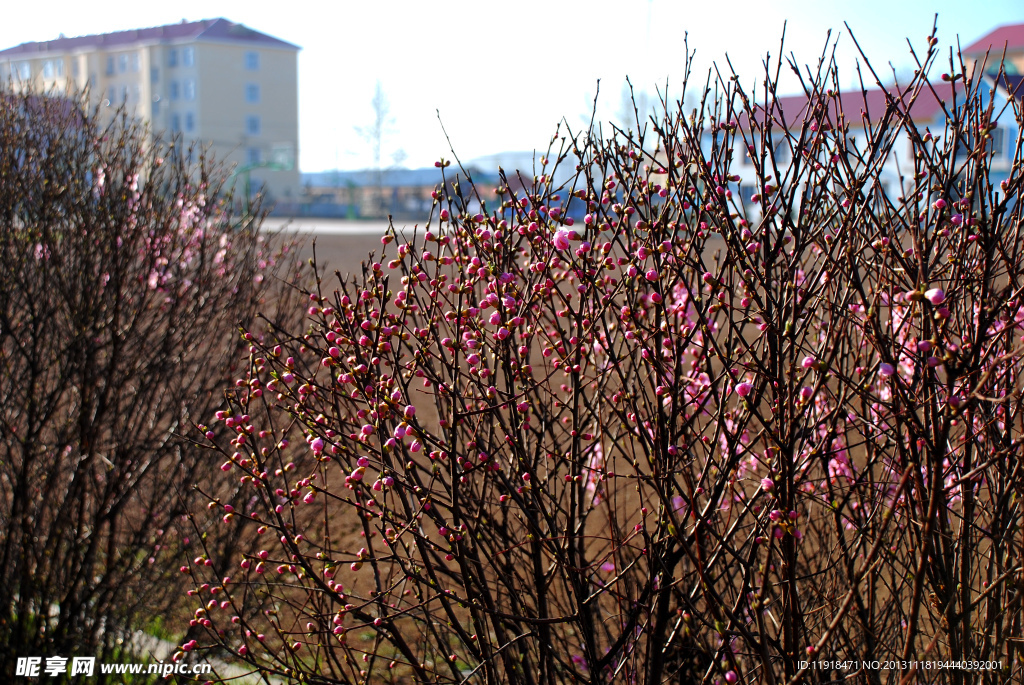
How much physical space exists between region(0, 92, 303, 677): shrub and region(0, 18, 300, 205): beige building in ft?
127

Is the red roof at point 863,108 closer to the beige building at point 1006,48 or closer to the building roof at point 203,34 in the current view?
the beige building at point 1006,48

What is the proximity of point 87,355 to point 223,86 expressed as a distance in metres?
49.4

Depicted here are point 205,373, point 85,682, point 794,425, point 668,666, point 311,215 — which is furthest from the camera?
point 311,215

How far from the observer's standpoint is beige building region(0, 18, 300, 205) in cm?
4353

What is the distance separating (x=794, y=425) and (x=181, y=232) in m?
4.22

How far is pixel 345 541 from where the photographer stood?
6379 millimetres

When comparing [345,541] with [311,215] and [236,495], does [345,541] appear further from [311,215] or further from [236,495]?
[311,215]

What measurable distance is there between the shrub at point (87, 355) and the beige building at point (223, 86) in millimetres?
38656

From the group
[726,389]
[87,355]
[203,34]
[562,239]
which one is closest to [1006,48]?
[726,389]

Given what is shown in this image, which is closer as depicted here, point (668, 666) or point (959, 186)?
point (959, 186)

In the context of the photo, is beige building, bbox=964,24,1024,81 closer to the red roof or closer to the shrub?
the red roof

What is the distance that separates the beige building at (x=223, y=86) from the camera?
143 ft

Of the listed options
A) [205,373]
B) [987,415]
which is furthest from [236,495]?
[987,415]

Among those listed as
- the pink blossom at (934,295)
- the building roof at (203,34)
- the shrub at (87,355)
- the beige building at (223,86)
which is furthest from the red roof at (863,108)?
the beige building at (223,86)
